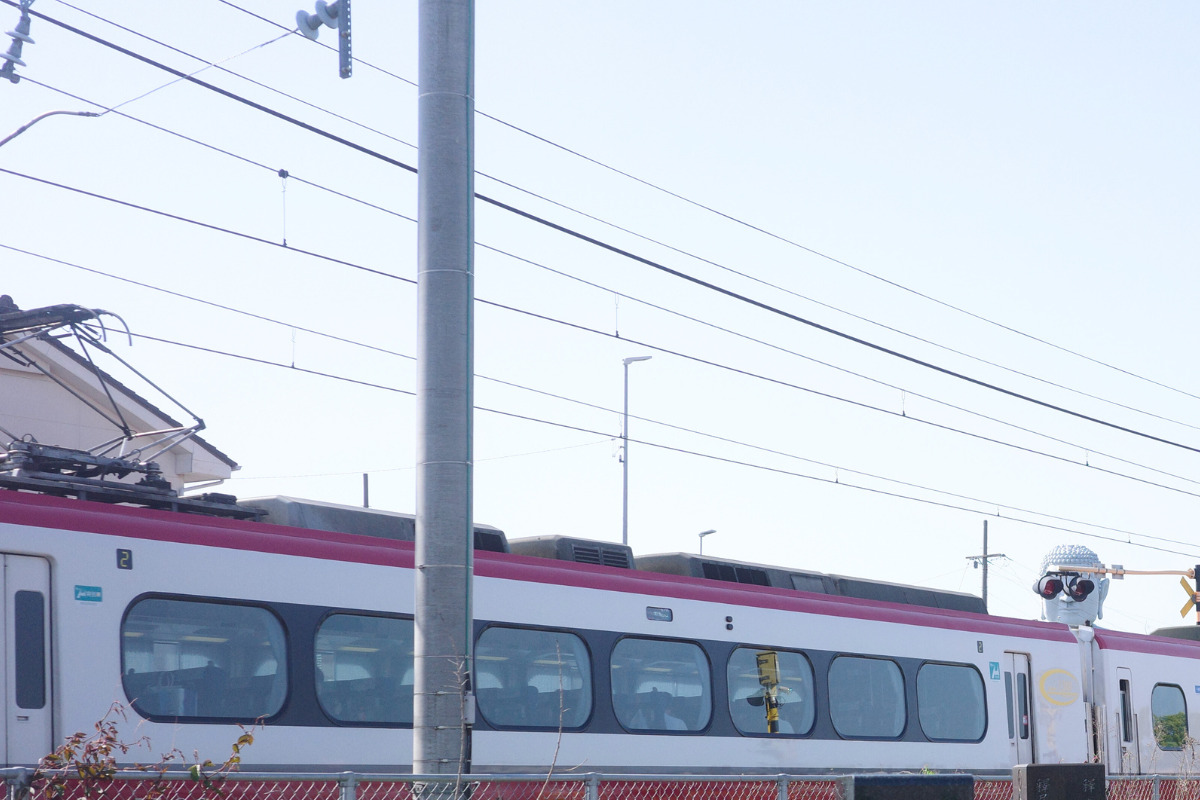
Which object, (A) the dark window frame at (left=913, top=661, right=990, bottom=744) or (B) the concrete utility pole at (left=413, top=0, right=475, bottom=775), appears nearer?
(B) the concrete utility pole at (left=413, top=0, right=475, bottom=775)

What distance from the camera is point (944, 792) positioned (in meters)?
7.88

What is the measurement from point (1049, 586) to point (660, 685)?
1457cm

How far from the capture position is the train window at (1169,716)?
1891 cm

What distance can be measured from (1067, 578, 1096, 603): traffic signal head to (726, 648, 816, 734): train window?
42.2ft

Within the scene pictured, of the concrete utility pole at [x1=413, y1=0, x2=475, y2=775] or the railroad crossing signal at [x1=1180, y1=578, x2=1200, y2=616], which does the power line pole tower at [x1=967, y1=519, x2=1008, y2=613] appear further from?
the concrete utility pole at [x1=413, y1=0, x2=475, y2=775]

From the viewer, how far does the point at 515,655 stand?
11.5 m

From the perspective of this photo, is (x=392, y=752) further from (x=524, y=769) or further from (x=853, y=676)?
(x=853, y=676)

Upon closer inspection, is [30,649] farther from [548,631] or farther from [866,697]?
[866,697]

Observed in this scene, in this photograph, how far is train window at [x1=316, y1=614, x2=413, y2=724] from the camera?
33.8 ft

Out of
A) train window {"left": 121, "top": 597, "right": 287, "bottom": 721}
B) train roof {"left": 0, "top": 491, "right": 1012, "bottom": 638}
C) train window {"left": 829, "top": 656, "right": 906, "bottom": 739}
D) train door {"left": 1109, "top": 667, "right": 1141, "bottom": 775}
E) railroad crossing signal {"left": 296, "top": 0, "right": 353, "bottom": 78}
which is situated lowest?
train door {"left": 1109, "top": 667, "right": 1141, "bottom": 775}

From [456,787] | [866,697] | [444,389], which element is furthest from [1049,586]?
[456,787]

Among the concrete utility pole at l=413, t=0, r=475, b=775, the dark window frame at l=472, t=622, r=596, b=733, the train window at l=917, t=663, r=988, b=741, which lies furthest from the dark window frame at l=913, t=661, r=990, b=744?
the concrete utility pole at l=413, t=0, r=475, b=775

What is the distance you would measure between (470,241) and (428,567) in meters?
1.79

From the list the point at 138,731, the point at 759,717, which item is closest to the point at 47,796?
the point at 138,731
